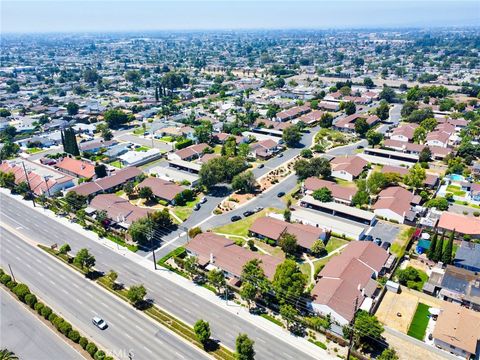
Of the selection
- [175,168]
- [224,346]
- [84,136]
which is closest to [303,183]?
[175,168]

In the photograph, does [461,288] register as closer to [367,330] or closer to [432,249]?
[432,249]

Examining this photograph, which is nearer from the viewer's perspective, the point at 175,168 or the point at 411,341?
the point at 411,341

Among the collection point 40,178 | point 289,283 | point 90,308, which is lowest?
point 90,308

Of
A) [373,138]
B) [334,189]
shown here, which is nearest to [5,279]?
[334,189]

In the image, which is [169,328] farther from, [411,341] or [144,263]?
[411,341]

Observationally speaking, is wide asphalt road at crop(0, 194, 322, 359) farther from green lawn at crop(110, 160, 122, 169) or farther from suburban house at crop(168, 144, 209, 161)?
suburban house at crop(168, 144, 209, 161)
